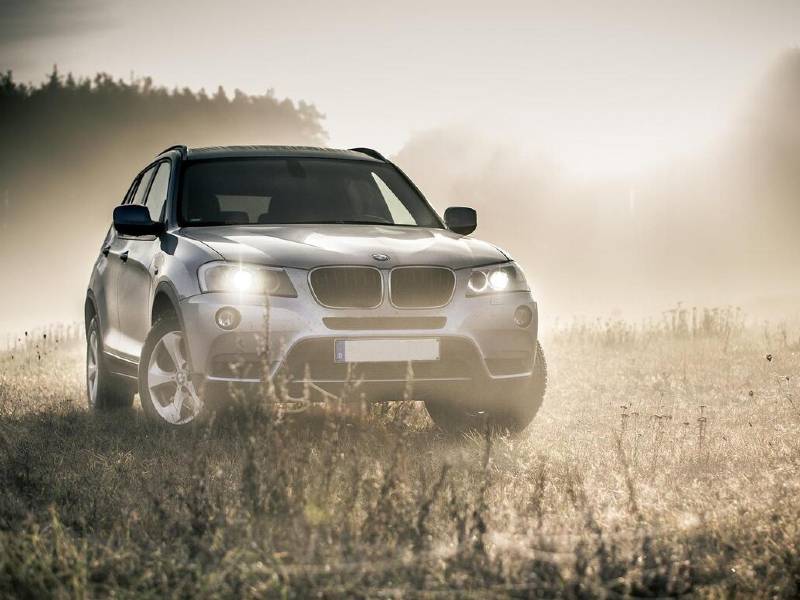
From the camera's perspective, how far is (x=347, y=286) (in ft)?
20.5

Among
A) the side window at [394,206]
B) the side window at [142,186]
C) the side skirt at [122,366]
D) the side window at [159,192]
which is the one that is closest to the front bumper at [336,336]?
the side skirt at [122,366]

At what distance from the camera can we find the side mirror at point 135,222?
7207 mm

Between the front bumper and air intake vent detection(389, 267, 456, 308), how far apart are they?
0.05 m

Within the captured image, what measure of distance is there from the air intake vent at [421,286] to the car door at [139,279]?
161 centimetres

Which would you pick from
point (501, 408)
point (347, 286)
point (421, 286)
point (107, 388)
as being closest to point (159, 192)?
point (107, 388)

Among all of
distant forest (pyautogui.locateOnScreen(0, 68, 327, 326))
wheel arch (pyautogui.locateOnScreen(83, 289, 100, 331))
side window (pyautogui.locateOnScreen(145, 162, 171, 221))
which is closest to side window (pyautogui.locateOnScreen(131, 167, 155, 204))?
side window (pyautogui.locateOnScreen(145, 162, 171, 221))

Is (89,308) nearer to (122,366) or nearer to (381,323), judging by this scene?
(122,366)

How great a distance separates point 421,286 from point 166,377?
1.60m

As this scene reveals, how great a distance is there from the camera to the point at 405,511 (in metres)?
4.44

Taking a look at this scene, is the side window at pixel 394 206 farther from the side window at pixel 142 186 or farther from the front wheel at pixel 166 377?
the front wheel at pixel 166 377

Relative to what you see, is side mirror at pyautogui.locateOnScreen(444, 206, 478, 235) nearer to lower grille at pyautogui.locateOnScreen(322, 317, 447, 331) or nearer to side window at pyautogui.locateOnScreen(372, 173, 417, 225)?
side window at pyautogui.locateOnScreen(372, 173, 417, 225)

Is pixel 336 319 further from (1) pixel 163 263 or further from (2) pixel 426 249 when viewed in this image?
(1) pixel 163 263

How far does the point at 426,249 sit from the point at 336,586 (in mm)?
3177

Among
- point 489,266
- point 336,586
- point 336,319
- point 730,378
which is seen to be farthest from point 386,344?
point 730,378
